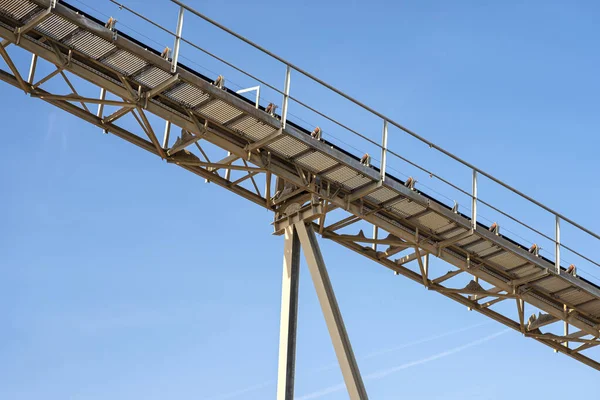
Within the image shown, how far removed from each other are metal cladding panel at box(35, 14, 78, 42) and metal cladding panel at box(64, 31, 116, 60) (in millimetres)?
231

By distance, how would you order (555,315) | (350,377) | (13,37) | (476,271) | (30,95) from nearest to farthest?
(13,37) < (30,95) < (350,377) < (476,271) < (555,315)

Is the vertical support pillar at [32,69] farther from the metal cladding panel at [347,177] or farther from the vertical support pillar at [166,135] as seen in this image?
the metal cladding panel at [347,177]

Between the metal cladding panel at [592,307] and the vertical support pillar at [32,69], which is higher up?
the vertical support pillar at [32,69]

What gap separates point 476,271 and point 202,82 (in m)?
12.4

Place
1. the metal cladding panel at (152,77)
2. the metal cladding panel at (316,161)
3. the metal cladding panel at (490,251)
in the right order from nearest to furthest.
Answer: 1. the metal cladding panel at (152,77)
2. the metal cladding panel at (316,161)
3. the metal cladding panel at (490,251)

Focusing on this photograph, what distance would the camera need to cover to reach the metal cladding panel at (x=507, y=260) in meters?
31.8

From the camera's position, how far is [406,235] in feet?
98.7

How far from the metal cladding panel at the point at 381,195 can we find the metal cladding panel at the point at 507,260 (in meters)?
5.29

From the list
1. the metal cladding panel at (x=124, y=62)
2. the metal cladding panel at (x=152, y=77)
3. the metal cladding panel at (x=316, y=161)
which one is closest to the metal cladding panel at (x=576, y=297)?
the metal cladding panel at (x=316, y=161)

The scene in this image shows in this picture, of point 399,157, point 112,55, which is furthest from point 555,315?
point 112,55

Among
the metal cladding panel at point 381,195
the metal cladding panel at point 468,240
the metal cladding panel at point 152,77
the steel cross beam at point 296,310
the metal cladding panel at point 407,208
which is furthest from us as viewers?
the metal cladding panel at point 468,240

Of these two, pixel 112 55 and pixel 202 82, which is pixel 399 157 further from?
pixel 112 55

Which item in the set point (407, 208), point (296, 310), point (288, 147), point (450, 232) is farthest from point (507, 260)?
point (288, 147)

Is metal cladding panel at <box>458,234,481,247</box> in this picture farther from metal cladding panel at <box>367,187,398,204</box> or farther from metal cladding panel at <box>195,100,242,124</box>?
metal cladding panel at <box>195,100,242,124</box>
